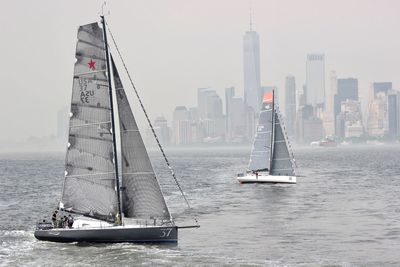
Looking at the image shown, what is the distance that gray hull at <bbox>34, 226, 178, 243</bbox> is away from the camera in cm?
4666

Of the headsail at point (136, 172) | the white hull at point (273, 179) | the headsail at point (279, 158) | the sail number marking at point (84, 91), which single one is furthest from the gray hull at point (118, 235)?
the headsail at point (279, 158)

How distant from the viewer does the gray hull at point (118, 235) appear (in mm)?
46656

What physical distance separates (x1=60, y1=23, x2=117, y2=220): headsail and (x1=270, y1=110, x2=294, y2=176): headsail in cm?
5482

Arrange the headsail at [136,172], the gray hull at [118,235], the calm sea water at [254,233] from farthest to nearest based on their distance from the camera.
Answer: the headsail at [136,172], the gray hull at [118,235], the calm sea water at [254,233]

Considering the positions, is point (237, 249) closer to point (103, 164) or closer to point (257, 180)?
point (103, 164)

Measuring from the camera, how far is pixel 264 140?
103562mm

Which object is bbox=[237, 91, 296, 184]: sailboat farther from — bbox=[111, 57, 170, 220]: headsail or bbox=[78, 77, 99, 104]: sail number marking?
bbox=[78, 77, 99, 104]: sail number marking

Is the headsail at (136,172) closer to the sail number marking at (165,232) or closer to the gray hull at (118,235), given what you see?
the sail number marking at (165,232)

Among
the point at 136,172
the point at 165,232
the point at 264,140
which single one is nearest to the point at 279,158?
the point at 264,140

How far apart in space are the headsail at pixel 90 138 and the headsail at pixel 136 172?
880mm

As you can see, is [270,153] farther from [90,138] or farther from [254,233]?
[90,138]

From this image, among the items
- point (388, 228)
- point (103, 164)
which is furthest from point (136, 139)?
point (388, 228)

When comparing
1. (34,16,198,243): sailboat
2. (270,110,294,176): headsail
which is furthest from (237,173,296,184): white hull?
(34,16,198,243): sailboat

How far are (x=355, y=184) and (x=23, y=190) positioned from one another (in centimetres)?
4692
